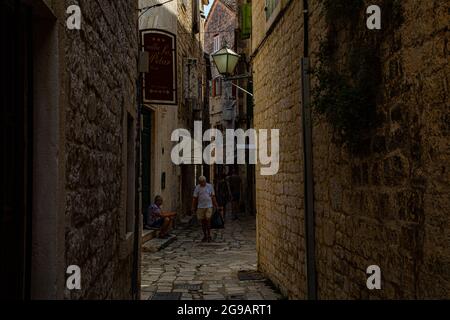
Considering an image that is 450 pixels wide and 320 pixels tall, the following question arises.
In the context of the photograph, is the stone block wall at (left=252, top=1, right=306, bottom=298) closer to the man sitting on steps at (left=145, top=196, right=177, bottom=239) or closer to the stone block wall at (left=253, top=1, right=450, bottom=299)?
the stone block wall at (left=253, top=1, right=450, bottom=299)

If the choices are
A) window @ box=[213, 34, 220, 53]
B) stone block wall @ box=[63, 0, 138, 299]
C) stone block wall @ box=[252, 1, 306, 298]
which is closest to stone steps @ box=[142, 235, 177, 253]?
stone block wall @ box=[252, 1, 306, 298]

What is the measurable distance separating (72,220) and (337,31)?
123 inches

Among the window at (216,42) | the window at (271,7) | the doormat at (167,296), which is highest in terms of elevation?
the window at (216,42)

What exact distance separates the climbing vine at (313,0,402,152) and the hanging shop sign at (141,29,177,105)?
4855 millimetres

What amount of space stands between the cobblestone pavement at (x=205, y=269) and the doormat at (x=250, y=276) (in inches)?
4.0

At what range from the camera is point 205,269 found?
356 inches

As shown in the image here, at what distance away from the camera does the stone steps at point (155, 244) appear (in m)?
10.8

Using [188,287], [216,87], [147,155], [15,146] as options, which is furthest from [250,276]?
[216,87]

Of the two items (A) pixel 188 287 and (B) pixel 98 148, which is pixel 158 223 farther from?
(B) pixel 98 148

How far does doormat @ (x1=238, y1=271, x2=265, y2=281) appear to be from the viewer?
829 centimetres

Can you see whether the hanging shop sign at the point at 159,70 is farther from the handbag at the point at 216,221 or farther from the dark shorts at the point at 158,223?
the handbag at the point at 216,221

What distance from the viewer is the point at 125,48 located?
5125 mm

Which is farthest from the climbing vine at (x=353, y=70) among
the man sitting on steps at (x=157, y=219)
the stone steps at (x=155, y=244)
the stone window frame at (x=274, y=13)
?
the man sitting on steps at (x=157, y=219)
